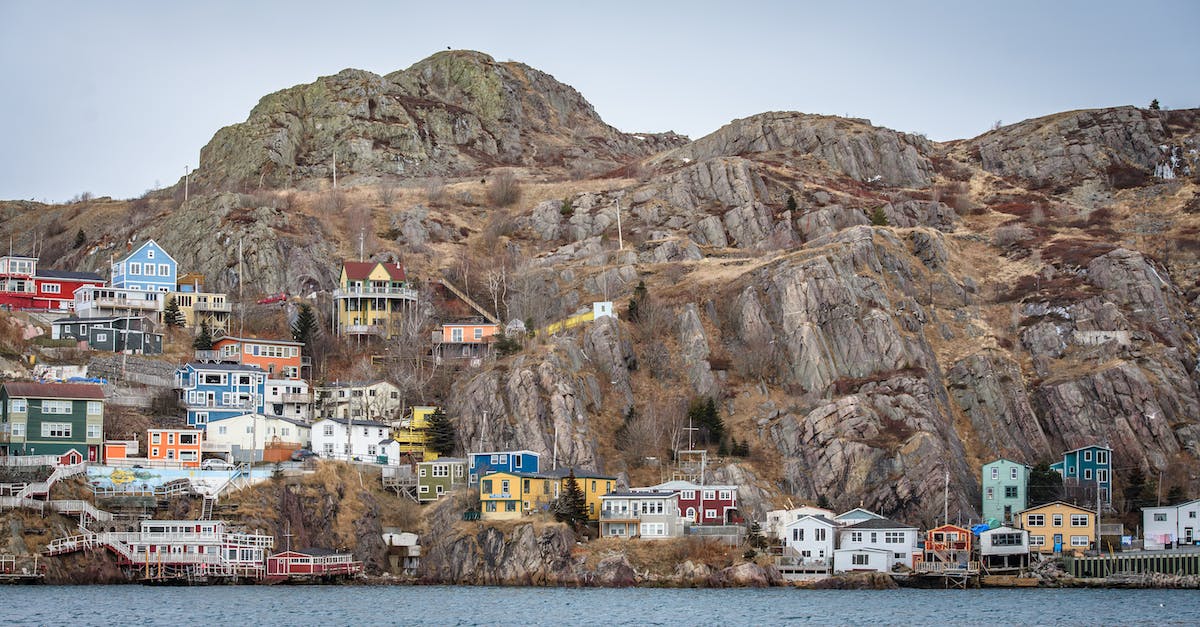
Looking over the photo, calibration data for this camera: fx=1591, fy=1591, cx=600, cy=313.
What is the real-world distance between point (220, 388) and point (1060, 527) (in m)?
58.7

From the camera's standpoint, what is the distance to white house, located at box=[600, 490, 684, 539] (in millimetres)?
100812

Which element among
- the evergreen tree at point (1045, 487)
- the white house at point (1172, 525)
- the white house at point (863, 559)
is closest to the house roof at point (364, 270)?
the white house at point (863, 559)

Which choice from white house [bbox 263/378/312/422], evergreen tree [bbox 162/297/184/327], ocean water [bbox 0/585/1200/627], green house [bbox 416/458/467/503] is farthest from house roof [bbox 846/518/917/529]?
evergreen tree [bbox 162/297/184/327]

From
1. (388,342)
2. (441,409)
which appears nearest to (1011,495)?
(441,409)

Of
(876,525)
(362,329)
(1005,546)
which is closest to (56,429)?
(362,329)

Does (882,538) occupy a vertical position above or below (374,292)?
below

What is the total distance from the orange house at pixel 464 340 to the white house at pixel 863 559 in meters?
38.2

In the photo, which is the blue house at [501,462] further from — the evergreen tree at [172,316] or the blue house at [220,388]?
the evergreen tree at [172,316]

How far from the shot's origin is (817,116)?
184 metres

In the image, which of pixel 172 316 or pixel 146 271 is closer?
pixel 172 316

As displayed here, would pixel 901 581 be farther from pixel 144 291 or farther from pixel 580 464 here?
pixel 144 291

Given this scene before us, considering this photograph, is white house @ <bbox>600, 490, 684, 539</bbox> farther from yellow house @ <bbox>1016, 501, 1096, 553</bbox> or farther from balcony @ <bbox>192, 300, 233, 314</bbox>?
balcony @ <bbox>192, 300, 233, 314</bbox>

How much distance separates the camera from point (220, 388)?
114 m

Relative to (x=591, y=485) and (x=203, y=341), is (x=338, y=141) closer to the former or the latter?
(x=203, y=341)
